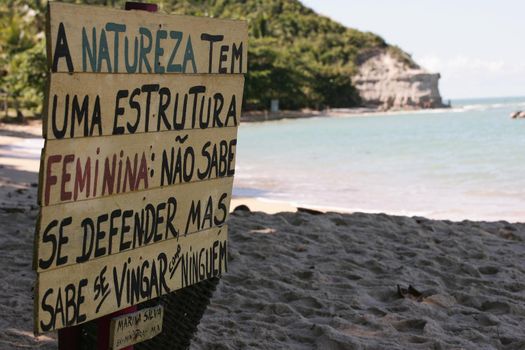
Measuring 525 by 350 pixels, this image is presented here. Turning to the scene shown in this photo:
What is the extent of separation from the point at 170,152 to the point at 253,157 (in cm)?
2481

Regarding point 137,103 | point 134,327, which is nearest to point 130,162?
point 137,103

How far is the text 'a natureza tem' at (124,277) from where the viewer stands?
2574 mm

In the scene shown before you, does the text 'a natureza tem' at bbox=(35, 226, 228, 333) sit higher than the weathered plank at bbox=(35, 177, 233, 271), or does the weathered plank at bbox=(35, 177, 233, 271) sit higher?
the weathered plank at bbox=(35, 177, 233, 271)

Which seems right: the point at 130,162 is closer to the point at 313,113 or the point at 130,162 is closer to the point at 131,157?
the point at 131,157

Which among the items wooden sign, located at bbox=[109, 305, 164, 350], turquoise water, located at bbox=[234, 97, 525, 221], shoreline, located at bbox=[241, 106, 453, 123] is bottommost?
shoreline, located at bbox=[241, 106, 453, 123]

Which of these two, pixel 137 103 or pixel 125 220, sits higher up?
pixel 137 103

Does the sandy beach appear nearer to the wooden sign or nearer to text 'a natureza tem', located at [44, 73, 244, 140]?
the wooden sign

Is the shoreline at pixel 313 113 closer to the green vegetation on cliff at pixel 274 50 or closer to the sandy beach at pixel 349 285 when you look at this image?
the green vegetation on cliff at pixel 274 50

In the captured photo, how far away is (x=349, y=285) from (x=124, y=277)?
2.92 meters

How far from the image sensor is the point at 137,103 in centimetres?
278

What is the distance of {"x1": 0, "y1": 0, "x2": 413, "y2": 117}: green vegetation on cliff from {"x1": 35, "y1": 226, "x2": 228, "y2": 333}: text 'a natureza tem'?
29902 millimetres

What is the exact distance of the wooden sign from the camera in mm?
2875

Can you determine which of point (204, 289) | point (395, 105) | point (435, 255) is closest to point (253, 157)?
point (435, 255)

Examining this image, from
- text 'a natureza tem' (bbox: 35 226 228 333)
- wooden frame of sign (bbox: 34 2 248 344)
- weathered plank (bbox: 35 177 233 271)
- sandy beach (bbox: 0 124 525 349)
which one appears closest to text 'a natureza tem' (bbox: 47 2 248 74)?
wooden frame of sign (bbox: 34 2 248 344)
